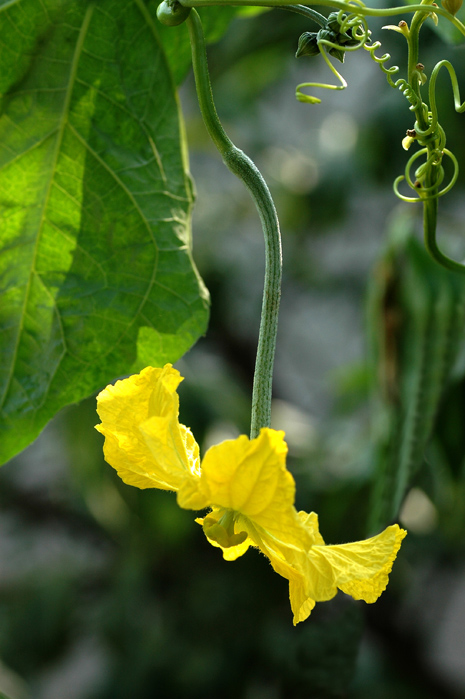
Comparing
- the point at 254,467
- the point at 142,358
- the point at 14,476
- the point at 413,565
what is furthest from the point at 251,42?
the point at 14,476

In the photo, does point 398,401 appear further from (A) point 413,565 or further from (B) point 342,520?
(A) point 413,565

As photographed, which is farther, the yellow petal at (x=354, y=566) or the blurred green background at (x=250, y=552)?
the blurred green background at (x=250, y=552)

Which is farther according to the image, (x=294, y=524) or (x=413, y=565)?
(x=413, y=565)

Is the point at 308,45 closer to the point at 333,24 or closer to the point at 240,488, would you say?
the point at 333,24

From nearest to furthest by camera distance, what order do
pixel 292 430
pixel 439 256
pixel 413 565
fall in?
pixel 439 256
pixel 292 430
pixel 413 565

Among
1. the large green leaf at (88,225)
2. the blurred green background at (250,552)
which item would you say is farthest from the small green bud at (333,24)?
the blurred green background at (250,552)

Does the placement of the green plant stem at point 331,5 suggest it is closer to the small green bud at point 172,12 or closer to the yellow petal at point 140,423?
the small green bud at point 172,12
